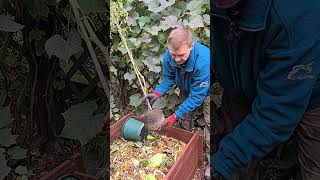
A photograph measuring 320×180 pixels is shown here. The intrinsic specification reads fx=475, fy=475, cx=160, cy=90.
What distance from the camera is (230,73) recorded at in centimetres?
99

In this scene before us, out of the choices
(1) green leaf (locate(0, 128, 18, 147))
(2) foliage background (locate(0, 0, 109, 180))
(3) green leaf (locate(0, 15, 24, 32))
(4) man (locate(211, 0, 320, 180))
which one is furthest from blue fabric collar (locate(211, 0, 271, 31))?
(1) green leaf (locate(0, 128, 18, 147))

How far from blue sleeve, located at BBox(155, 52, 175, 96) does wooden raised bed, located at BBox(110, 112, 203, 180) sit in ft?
0.20

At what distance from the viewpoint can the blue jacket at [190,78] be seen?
738mm

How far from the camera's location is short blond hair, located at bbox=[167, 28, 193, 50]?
2.31ft

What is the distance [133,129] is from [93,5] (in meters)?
0.22

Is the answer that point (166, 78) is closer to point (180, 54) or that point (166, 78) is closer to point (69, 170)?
point (180, 54)

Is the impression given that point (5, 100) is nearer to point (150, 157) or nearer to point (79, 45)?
point (79, 45)

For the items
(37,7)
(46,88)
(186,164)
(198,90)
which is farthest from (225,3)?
(46,88)

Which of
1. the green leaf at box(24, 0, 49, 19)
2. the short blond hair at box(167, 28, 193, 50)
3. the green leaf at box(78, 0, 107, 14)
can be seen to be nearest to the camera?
the short blond hair at box(167, 28, 193, 50)

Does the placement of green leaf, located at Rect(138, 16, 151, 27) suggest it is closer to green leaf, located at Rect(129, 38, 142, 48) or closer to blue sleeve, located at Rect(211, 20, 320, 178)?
green leaf, located at Rect(129, 38, 142, 48)

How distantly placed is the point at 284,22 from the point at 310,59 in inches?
3.6

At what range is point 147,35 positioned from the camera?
0.75 metres

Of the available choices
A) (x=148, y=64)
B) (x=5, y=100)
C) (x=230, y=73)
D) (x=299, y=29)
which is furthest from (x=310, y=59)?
(x=5, y=100)

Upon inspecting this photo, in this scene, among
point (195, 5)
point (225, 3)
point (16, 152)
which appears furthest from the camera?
point (16, 152)
